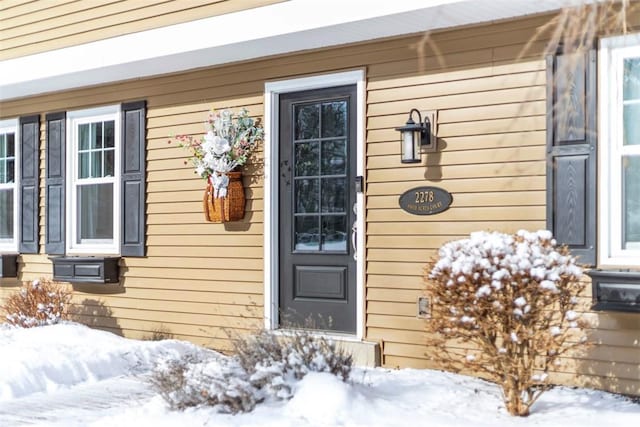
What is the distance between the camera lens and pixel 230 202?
6668 millimetres

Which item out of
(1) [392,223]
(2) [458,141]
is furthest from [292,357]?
(2) [458,141]

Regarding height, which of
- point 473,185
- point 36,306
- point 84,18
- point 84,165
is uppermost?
point 84,18

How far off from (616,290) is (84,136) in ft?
19.8

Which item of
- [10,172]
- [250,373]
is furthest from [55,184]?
[250,373]

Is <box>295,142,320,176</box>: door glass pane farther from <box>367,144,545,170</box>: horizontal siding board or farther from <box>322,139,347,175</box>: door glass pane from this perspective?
<box>367,144,545,170</box>: horizontal siding board

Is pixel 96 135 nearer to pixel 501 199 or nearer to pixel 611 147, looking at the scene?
pixel 501 199

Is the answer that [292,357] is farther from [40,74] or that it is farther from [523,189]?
[40,74]

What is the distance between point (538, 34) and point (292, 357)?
2955mm

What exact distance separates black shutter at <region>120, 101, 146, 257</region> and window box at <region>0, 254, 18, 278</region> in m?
1.90

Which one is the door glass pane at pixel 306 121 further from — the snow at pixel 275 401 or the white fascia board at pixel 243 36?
the snow at pixel 275 401

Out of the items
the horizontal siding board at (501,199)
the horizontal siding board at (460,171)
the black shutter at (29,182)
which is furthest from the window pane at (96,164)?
the horizontal siding board at (501,199)

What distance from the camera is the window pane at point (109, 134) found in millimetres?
7941

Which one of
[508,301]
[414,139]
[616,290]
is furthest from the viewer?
[414,139]

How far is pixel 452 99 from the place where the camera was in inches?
222
